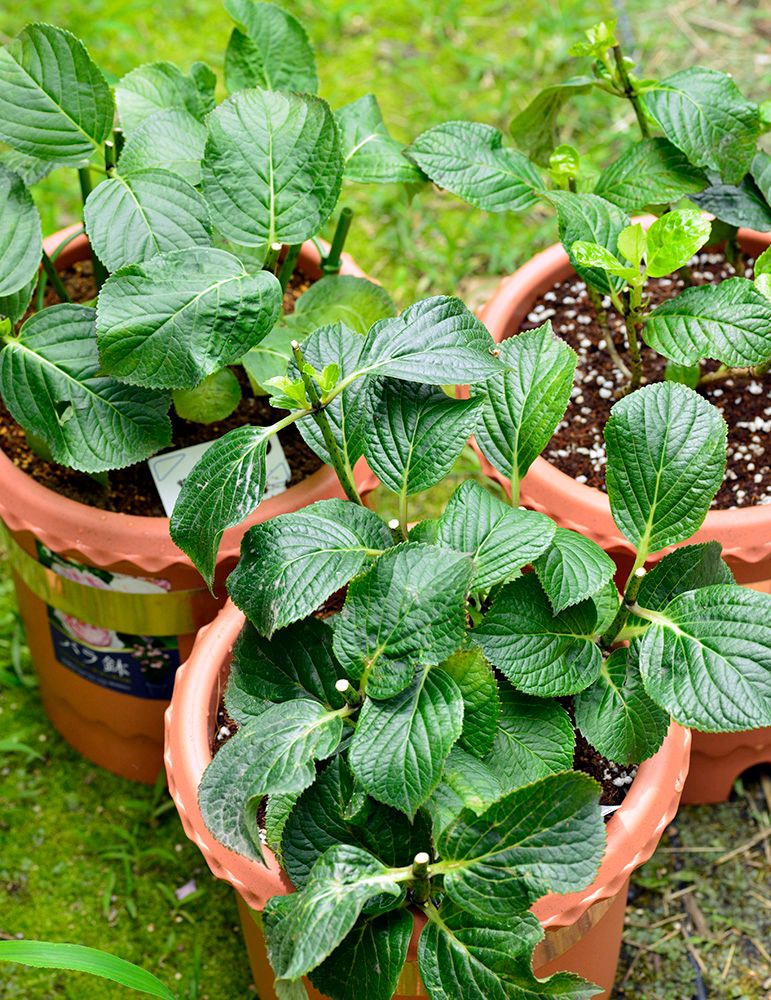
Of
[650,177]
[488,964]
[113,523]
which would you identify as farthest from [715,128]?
[488,964]

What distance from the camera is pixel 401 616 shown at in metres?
1.06

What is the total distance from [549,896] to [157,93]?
1.00 metres

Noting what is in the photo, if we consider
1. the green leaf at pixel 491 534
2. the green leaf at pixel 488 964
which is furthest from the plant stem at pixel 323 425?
the green leaf at pixel 488 964

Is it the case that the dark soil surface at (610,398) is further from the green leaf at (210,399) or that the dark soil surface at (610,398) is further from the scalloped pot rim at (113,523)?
the green leaf at (210,399)

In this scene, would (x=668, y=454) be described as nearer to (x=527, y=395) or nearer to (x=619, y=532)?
(x=527, y=395)

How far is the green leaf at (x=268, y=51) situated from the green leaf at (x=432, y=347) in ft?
1.56

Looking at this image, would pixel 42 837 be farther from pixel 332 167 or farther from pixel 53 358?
pixel 332 167

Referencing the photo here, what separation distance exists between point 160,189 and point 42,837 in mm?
900

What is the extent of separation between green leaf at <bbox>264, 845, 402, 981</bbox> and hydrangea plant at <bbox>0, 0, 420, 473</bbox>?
0.48m

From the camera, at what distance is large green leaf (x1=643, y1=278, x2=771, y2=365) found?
1310 mm

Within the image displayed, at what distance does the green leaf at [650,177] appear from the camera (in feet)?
4.72

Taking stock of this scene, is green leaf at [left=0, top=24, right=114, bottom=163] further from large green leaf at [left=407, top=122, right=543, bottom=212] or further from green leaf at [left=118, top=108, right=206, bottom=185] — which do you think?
large green leaf at [left=407, top=122, right=543, bottom=212]

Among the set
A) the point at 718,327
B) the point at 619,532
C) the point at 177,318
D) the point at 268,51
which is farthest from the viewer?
the point at 268,51

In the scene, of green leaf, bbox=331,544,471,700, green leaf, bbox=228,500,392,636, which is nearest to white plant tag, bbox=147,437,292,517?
green leaf, bbox=228,500,392,636
